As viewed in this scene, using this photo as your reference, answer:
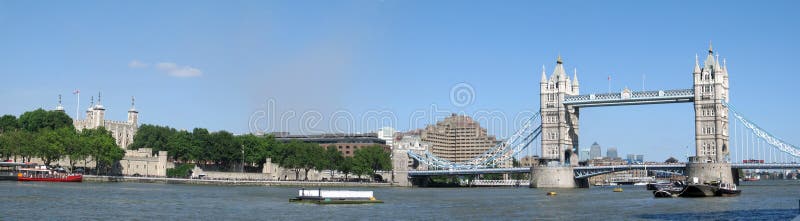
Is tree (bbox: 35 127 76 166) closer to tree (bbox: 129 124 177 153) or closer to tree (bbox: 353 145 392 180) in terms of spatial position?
tree (bbox: 129 124 177 153)

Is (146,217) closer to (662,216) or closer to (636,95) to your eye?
(662,216)

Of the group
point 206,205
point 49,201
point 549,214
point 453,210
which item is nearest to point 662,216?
point 549,214

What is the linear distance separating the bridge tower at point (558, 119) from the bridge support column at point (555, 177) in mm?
13637

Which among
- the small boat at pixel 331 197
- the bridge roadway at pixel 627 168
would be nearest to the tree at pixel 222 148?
the bridge roadway at pixel 627 168

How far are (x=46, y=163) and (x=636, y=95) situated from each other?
228 ft

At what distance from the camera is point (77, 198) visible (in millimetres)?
55625

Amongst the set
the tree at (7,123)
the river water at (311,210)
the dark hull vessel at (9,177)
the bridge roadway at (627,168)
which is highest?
the tree at (7,123)

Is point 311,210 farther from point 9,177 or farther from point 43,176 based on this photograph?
point 43,176

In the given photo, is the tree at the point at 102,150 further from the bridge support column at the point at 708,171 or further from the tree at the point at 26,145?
the bridge support column at the point at 708,171

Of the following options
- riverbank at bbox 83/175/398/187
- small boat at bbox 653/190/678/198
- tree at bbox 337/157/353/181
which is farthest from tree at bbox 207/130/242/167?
small boat at bbox 653/190/678/198

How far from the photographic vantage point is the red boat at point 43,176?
A: 9112 cm

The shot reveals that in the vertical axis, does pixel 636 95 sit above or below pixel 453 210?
above

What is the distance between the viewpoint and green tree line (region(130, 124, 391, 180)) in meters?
120

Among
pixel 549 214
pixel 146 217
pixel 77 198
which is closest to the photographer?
pixel 146 217
